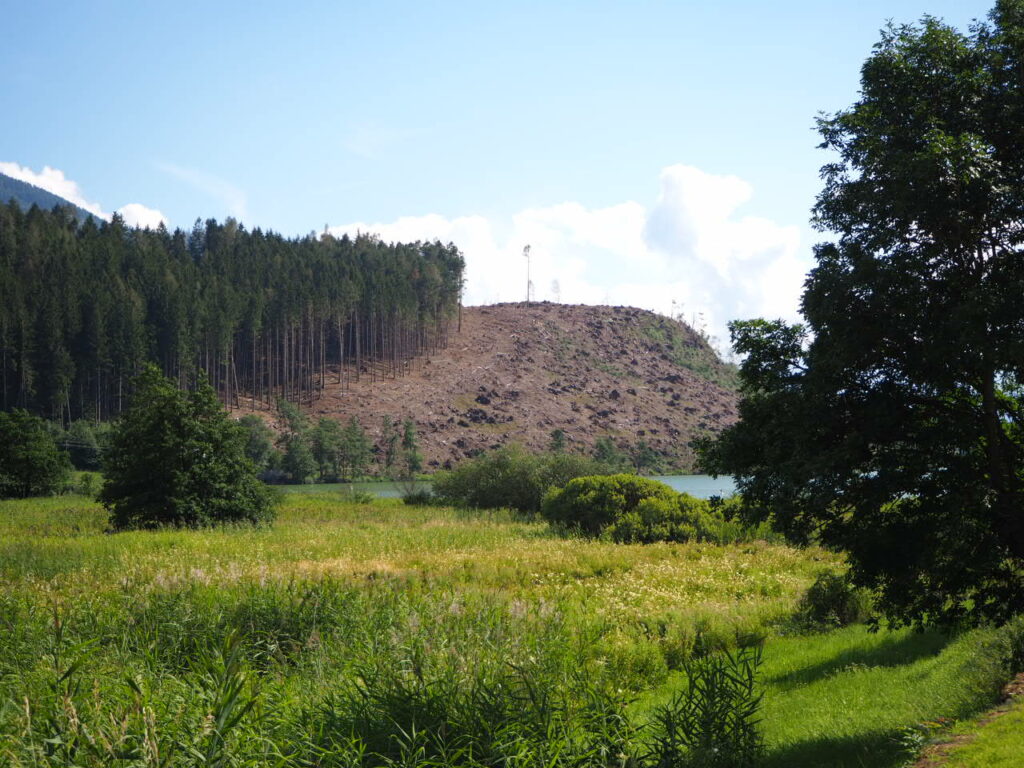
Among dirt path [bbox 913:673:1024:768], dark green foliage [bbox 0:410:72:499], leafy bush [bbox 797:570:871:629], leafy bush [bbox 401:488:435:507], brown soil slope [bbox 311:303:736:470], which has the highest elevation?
brown soil slope [bbox 311:303:736:470]

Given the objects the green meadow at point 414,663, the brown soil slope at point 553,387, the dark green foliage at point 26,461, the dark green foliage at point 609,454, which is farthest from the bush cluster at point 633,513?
the brown soil slope at point 553,387

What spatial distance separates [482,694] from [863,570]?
17.6ft

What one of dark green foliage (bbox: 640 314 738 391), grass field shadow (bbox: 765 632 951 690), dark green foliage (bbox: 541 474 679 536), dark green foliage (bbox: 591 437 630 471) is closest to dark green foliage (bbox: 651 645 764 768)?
grass field shadow (bbox: 765 632 951 690)

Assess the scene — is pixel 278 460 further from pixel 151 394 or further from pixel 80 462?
pixel 151 394

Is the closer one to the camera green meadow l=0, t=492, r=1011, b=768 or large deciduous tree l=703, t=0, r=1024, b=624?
green meadow l=0, t=492, r=1011, b=768

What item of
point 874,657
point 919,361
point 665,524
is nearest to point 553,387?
point 665,524

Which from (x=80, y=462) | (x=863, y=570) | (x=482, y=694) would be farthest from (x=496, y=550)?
(x=80, y=462)

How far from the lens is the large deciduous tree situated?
896cm

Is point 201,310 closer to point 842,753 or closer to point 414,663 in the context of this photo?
point 414,663

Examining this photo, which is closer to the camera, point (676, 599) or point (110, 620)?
point (110, 620)

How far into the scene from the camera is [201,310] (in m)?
96.1

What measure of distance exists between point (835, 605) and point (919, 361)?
899 cm

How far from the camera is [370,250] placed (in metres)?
155

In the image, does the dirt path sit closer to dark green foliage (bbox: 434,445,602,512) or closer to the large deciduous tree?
the large deciduous tree
